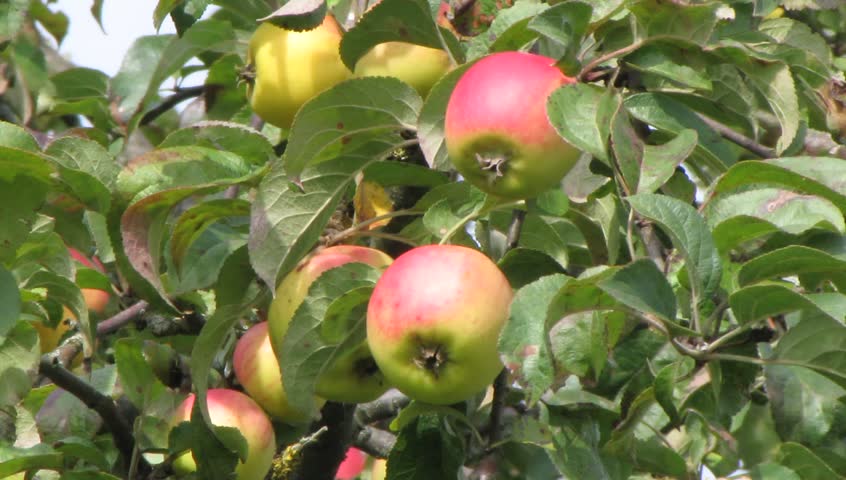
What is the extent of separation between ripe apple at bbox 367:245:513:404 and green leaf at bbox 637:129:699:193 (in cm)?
19

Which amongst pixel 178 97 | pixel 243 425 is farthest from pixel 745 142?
pixel 178 97

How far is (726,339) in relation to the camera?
1.26 metres

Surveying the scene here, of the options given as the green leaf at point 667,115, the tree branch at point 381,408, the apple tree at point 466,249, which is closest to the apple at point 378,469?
the tree branch at point 381,408

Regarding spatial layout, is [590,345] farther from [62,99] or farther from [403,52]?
[62,99]

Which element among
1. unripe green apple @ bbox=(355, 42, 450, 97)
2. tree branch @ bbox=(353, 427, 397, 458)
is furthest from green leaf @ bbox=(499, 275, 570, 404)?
tree branch @ bbox=(353, 427, 397, 458)

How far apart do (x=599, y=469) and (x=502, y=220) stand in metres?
0.36

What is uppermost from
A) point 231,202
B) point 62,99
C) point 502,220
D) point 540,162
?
point 540,162

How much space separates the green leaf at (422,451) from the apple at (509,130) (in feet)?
1.15

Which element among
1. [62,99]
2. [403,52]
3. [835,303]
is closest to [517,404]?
[403,52]

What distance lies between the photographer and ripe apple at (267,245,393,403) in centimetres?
141

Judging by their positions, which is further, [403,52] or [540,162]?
[403,52]

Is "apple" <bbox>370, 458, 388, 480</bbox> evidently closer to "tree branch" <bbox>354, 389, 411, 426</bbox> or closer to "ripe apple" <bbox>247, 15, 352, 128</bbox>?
"tree branch" <bbox>354, 389, 411, 426</bbox>

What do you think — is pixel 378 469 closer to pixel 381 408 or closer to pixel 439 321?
pixel 381 408

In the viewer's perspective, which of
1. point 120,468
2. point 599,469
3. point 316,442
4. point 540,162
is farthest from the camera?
point 316,442
